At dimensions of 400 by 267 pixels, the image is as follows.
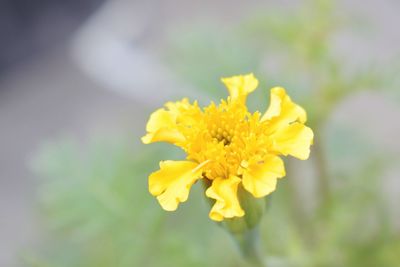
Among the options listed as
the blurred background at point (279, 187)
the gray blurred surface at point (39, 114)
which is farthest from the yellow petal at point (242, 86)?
the gray blurred surface at point (39, 114)

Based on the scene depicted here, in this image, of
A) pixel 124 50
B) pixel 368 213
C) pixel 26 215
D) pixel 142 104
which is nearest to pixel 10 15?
pixel 124 50

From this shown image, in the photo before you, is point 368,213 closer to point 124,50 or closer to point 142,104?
point 142,104

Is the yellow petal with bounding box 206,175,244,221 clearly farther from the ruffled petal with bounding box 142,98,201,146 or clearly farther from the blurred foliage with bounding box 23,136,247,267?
the blurred foliage with bounding box 23,136,247,267

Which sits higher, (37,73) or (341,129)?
(37,73)

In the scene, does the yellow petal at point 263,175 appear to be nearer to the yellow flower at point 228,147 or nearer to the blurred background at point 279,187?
the yellow flower at point 228,147

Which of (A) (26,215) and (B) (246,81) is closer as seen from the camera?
(B) (246,81)

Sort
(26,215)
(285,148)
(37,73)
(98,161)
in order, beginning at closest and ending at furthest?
1. (285,148)
2. (98,161)
3. (26,215)
4. (37,73)
